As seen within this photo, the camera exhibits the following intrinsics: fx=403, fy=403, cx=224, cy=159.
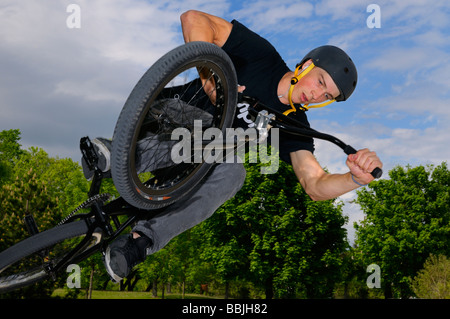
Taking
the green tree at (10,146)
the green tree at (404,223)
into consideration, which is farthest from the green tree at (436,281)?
the green tree at (10,146)

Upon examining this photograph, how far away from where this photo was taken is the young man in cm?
387

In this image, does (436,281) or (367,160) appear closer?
(367,160)

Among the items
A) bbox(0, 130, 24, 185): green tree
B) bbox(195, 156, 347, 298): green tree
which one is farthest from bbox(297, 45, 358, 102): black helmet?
bbox(0, 130, 24, 185): green tree

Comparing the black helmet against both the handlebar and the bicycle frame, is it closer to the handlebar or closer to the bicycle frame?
the handlebar

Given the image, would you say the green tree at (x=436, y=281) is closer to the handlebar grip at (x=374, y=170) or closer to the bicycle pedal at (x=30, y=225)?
the handlebar grip at (x=374, y=170)

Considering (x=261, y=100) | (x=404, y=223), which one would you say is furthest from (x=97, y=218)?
(x=404, y=223)

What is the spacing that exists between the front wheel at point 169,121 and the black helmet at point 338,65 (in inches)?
47.8

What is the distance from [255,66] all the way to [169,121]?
1370 mm

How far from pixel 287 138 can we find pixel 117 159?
8.07 feet

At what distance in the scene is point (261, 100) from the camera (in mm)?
4652

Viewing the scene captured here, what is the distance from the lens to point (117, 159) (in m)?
3.27

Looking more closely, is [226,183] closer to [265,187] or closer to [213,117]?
[213,117]

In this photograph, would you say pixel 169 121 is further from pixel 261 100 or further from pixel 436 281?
pixel 436 281
